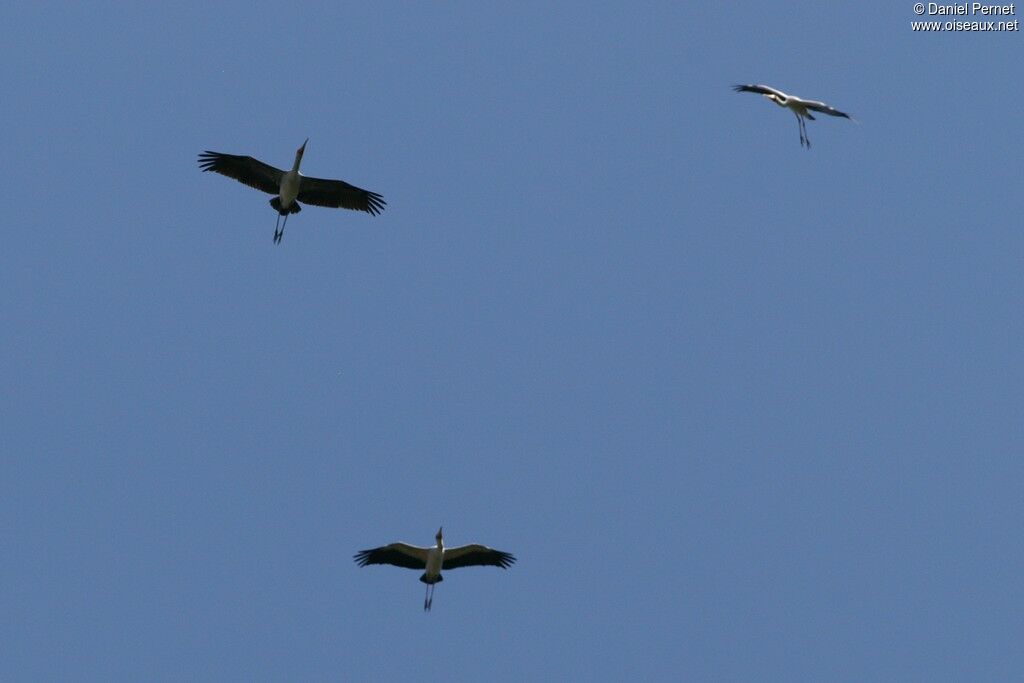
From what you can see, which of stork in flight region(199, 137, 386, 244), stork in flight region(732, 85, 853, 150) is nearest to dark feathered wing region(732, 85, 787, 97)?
stork in flight region(732, 85, 853, 150)

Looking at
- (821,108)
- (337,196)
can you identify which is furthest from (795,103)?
(337,196)

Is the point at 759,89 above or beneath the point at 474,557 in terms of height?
above

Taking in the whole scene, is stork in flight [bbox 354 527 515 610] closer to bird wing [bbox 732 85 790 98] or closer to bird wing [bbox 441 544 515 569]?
bird wing [bbox 441 544 515 569]

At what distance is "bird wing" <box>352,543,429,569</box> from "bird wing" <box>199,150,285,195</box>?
8043mm

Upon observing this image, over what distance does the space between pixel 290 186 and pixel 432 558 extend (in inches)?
330

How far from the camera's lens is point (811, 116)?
29109mm

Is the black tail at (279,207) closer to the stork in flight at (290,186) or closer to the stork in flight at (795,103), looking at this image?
the stork in flight at (290,186)

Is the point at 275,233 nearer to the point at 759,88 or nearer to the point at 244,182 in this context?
the point at 244,182

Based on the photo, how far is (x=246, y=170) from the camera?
104 ft

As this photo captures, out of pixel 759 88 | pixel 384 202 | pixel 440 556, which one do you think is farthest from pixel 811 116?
pixel 440 556

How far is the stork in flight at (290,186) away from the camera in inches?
1241

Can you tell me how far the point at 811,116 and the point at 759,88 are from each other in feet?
3.95

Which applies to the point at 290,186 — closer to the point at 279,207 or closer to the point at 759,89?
the point at 279,207

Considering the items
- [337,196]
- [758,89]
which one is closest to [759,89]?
[758,89]
